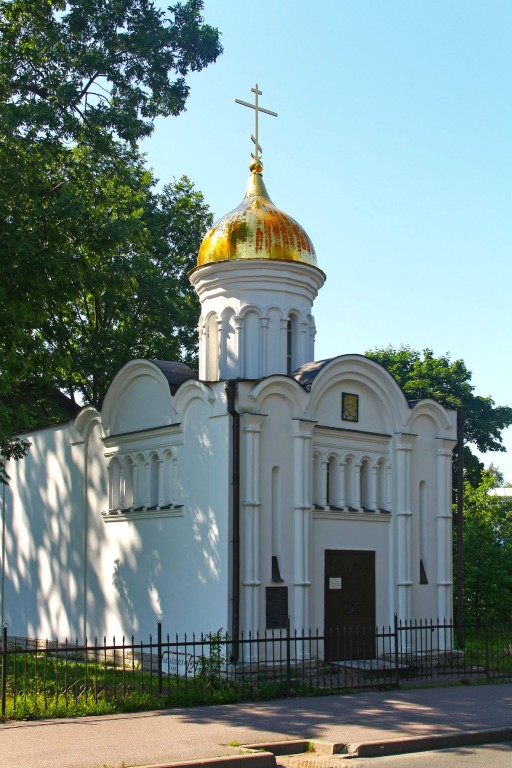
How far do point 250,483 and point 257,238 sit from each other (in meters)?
5.48

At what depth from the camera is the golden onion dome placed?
18.8 m

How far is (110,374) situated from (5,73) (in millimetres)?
9297

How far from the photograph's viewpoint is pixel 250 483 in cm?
1587

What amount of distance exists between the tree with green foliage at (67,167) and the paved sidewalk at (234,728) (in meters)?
6.88

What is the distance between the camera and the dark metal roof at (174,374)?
17688mm

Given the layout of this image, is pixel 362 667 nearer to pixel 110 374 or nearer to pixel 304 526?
pixel 304 526

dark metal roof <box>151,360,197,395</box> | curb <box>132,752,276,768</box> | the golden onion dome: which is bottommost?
curb <box>132,752,276,768</box>

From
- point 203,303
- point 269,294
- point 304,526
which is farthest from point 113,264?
point 304,526

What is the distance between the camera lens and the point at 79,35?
19328mm

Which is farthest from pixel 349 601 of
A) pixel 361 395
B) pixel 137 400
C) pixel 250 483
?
pixel 137 400

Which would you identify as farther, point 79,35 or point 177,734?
point 79,35

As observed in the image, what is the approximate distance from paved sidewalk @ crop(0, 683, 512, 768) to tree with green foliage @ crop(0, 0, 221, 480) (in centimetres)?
688

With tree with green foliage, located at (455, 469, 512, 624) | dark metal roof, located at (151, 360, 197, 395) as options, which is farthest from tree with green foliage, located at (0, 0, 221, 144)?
tree with green foliage, located at (455, 469, 512, 624)

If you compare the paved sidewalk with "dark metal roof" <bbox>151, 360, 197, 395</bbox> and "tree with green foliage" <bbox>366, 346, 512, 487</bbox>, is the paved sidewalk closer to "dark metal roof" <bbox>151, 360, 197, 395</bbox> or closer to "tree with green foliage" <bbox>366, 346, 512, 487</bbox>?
"dark metal roof" <bbox>151, 360, 197, 395</bbox>
